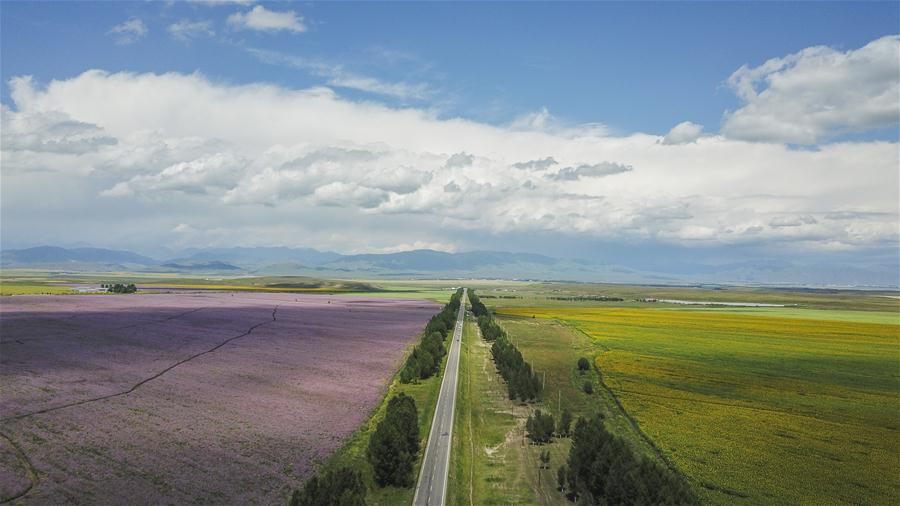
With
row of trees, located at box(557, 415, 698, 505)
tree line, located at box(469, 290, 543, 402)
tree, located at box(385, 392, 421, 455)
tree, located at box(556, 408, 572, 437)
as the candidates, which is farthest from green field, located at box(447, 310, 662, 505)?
tree, located at box(385, 392, 421, 455)

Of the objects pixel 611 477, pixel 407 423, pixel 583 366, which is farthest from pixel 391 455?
pixel 583 366

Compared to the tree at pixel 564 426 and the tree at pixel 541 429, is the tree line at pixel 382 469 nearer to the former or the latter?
the tree at pixel 541 429

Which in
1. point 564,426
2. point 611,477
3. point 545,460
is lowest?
point 545,460

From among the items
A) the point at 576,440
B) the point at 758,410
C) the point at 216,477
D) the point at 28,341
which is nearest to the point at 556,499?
the point at 576,440

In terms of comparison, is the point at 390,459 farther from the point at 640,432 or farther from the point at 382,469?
the point at 640,432

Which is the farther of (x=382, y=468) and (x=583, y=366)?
(x=583, y=366)

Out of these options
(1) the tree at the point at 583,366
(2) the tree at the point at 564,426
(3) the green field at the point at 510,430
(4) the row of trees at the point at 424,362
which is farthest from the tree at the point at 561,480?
(1) the tree at the point at 583,366
